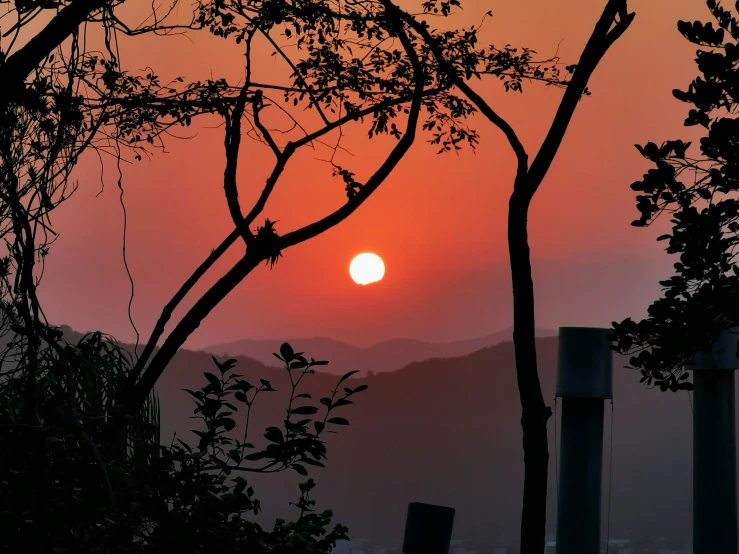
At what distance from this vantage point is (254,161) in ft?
27.2

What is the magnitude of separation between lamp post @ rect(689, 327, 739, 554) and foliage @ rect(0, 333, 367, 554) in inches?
192

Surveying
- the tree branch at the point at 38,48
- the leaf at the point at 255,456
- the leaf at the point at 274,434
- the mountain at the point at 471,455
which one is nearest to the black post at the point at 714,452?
the leaf at the point at 274,434

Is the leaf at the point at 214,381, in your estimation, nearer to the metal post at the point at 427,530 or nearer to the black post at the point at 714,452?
the metal post at the point at 427,530

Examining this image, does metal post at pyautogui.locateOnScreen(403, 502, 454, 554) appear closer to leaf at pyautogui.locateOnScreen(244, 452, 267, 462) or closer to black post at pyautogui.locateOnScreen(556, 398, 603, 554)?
leaf at pyautogui.locateOnScreen(244, 452, 267, 462)

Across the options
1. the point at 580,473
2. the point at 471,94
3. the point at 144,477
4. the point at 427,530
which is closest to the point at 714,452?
the point at 580,473

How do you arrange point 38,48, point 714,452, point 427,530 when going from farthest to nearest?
point 714,452 < point 427,530 < point 38,48

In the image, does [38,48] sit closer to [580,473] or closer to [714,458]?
[580,473]

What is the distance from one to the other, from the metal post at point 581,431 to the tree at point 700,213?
2372mm

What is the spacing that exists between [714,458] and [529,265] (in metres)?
3.10

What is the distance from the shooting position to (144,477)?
3047 millimetres

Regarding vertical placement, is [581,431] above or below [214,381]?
above

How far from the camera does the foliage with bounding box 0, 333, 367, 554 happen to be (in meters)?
2.72

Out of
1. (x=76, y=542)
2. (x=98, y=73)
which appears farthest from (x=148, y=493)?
(x=98, y=73)

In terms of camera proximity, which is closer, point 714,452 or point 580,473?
point 580,473
